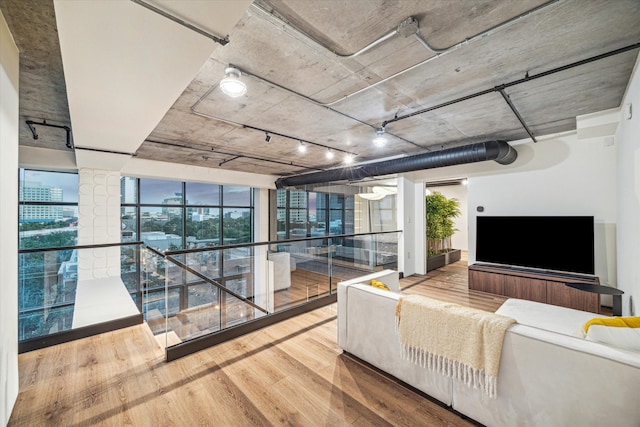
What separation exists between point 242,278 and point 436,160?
4.38 meters

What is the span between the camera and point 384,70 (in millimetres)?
2408

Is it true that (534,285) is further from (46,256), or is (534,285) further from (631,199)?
(46,256)

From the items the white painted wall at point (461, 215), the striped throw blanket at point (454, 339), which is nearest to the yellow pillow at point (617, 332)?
the striped throw blanket at point (454, 339)

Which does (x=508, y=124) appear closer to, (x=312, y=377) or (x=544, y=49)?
(x=544, y=49)

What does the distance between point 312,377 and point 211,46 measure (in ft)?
8.61

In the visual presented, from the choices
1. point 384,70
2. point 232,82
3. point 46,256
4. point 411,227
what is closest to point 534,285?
point 411,227

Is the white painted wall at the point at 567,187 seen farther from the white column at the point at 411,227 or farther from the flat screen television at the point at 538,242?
the white column at the point at 411,227

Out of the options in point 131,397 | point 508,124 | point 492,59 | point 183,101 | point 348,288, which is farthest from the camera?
point 508,124

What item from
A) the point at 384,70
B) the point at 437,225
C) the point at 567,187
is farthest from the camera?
the point at 437,225

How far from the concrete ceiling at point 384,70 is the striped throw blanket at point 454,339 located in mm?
2015

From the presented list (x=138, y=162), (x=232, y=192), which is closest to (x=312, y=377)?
(x=138, y=162)

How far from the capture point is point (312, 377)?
2.31 meters

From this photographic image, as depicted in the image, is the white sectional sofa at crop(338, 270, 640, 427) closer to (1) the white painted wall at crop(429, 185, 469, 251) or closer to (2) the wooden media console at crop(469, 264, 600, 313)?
(2) the wooden media console at crop(469, 264, 600, 313)

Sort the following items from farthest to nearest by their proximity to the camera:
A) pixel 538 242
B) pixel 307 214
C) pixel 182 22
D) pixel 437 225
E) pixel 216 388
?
pixel 307 214 < pixel 437 225 < pixel 538 242 < pixel 216 388 < pixel 182 22
